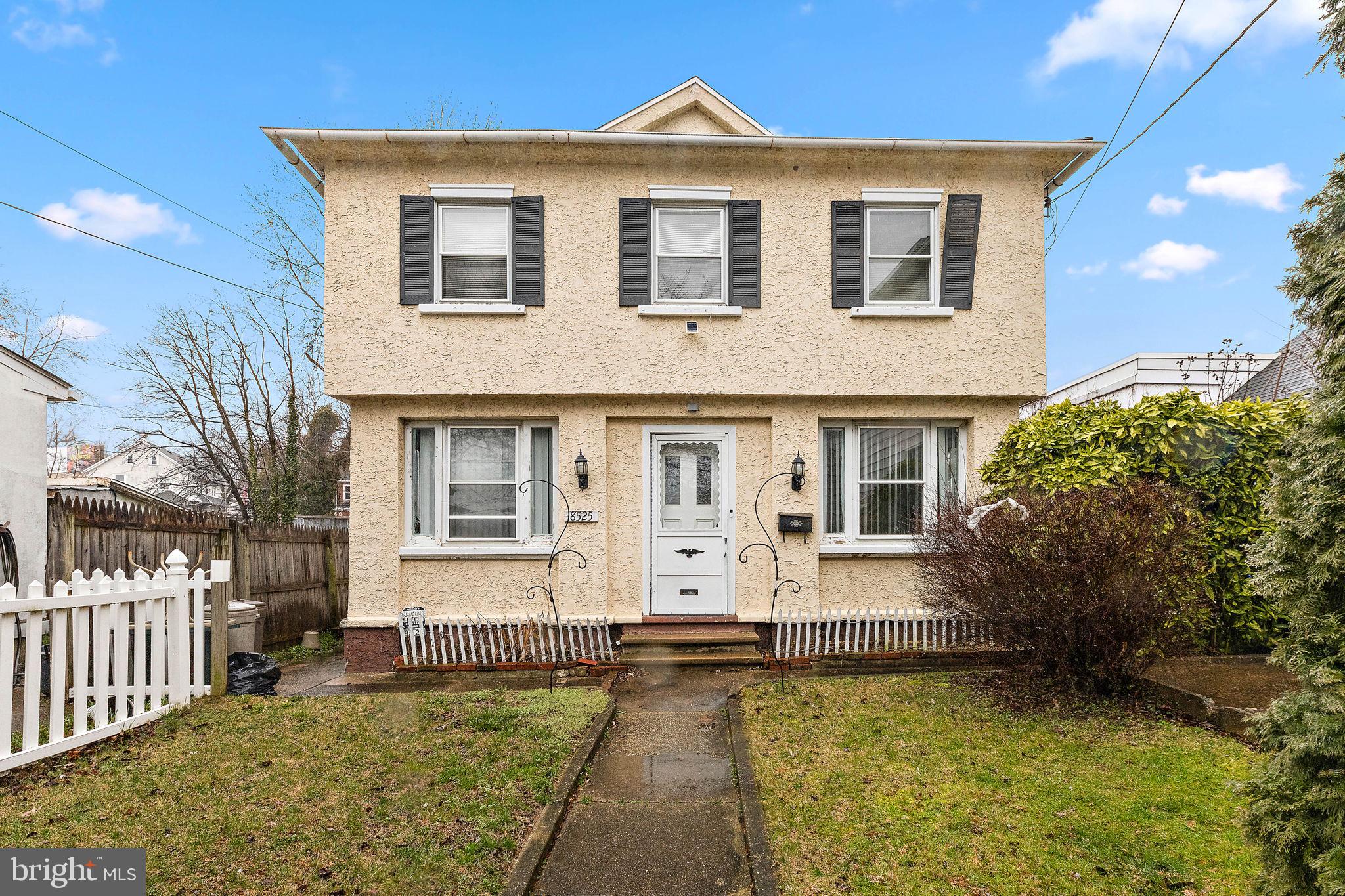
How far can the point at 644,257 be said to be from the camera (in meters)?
8.77

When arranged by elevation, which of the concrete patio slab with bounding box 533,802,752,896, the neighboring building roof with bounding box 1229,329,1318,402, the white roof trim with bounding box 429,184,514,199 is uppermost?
the white roof trim with bounding box 429,184,514,199

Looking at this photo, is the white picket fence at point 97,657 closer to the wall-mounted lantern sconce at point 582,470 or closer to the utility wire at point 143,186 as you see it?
the wall-mounted lantern sconce at point 582,470

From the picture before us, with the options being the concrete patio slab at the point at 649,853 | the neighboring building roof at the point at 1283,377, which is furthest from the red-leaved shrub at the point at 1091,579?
the neighboring building roof at the point at 1283,377

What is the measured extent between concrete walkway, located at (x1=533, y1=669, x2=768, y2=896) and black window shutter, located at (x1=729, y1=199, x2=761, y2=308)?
16.5ft

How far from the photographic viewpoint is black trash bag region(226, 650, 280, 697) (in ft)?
21.6

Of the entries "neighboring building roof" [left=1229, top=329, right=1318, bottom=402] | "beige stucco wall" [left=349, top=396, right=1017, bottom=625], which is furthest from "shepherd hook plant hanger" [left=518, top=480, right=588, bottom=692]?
"neighboring building roof" [left=1229, top=329, right=1318, bottom=402]

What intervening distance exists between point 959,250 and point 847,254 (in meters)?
1.47

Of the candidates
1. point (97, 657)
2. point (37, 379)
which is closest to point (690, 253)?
point (97, 657)

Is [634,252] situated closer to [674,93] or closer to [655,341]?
[655,341]

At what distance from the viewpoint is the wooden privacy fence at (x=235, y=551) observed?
755cm

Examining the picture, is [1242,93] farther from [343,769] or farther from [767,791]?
[343,769]

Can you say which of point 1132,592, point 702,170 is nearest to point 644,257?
point 702,170

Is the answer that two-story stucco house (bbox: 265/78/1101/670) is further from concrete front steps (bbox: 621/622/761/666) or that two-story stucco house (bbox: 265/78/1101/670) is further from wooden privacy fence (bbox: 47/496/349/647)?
wooden privacy fence (bbox: 47/496/349/647)

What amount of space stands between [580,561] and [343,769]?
419 centimetres
